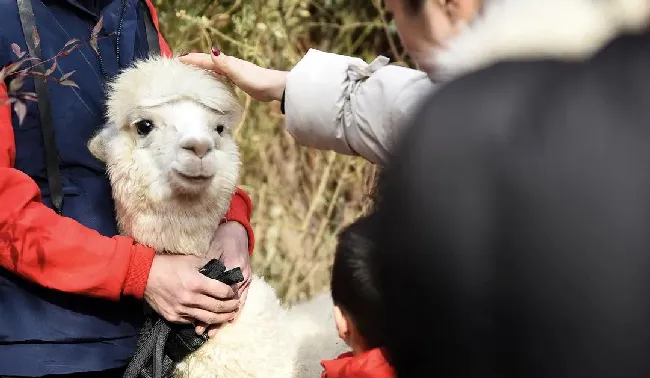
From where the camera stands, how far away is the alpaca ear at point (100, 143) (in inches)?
72.4

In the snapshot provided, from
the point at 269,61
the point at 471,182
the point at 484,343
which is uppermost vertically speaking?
the point at 471,182

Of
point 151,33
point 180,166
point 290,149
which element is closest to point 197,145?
point 180,166

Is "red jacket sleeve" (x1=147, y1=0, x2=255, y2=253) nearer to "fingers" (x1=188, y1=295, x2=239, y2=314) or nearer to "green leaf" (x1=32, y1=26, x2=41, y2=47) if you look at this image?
"fingers" (x1=188, y1=295, x2=239, y2=314)

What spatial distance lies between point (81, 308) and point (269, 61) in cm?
256

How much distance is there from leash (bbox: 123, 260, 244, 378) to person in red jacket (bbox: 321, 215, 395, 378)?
0.33 m

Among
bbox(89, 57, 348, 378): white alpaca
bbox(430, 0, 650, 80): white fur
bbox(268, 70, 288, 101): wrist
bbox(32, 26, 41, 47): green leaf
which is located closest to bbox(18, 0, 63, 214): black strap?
bbox(32, 26, 41, 47): green leaf

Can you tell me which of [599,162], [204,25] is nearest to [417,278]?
[599,162]

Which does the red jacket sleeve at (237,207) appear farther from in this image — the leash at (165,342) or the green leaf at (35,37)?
the green leaf at (35,37)

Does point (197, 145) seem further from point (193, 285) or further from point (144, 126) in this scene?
point (193, 285)

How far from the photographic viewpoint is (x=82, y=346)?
1.78 metres

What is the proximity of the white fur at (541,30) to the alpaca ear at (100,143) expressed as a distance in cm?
106

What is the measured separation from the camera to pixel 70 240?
1.72 m

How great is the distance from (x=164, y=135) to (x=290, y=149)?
8.56 ft

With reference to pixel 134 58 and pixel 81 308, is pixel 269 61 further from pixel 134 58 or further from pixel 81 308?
pixel 81 308
